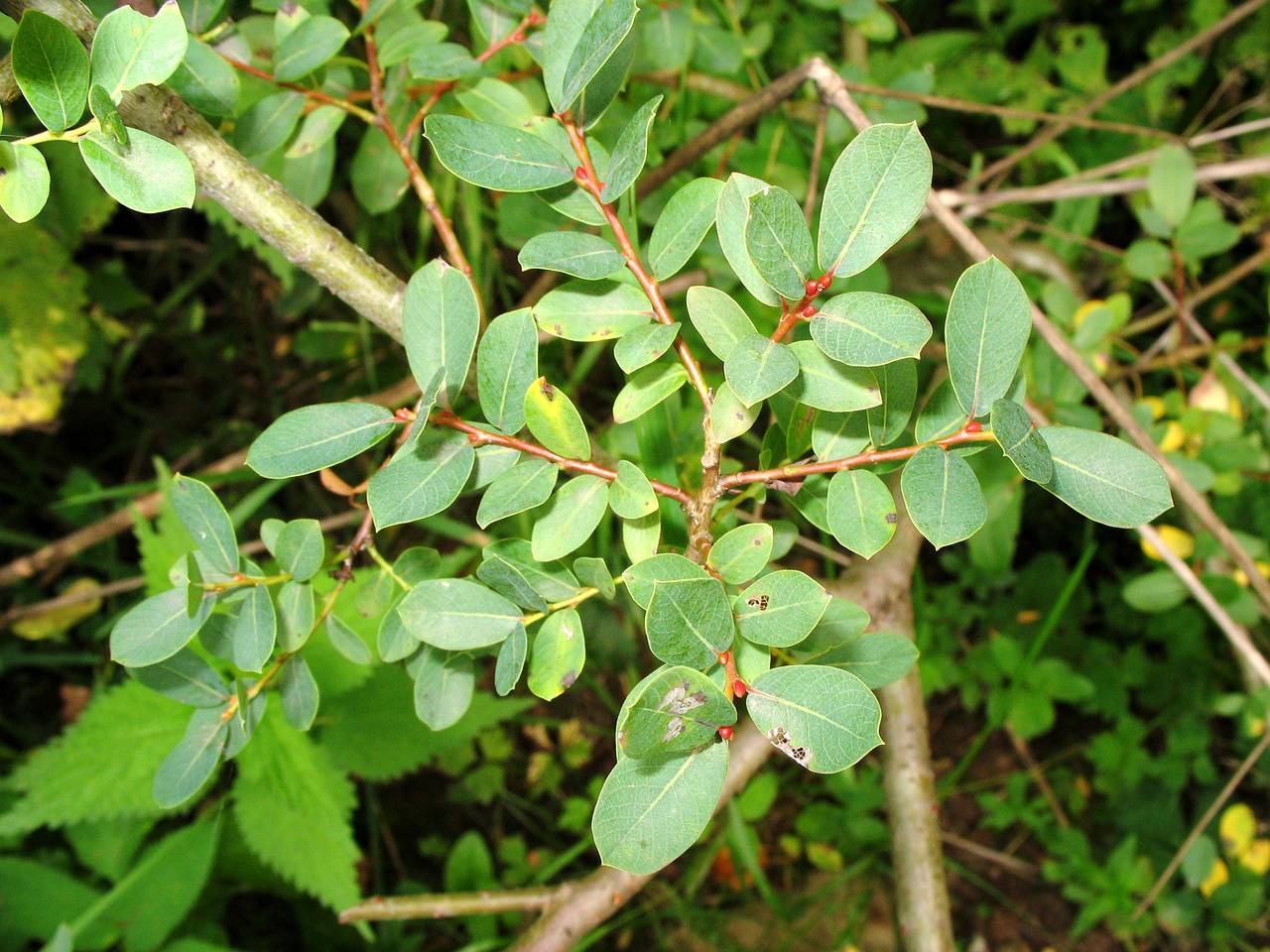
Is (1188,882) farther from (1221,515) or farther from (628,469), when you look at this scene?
(628,469)

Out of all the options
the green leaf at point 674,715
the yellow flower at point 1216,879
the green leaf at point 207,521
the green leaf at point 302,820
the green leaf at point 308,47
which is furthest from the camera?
the yellow flower at point 1216,879

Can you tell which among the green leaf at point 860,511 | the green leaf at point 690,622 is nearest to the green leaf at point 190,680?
the green leaf at point 690,622

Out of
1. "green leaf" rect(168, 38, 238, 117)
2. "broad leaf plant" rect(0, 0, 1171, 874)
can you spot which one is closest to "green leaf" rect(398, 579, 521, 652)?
"broad leaf plant" rect(0, 0, 1171, 874)

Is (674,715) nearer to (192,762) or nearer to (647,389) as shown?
(647,389)

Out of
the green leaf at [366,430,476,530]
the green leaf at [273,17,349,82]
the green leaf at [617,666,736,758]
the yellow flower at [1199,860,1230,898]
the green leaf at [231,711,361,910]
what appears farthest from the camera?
the yellow flower at [1199,860,1230,898]

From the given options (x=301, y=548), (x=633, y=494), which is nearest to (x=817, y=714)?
(x=633, y=494)

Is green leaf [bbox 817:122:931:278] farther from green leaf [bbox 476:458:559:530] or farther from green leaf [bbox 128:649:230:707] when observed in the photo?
green leaf [bbox 128:649:230:707]

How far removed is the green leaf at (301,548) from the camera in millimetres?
760

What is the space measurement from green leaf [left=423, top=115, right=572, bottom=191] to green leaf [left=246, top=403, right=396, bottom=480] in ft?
0.63

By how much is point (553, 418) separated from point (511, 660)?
0.18 m

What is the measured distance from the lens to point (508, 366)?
0.68 m

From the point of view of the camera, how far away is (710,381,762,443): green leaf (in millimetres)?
629

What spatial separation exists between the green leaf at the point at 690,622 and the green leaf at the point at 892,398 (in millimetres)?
186

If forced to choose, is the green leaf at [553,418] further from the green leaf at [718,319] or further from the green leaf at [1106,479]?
the green leaf at [1106,479]
